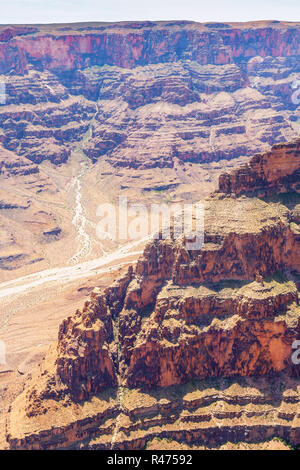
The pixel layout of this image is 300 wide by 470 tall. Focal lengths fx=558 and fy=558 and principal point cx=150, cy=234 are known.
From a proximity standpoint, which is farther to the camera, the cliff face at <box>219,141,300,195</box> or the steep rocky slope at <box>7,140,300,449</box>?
the cliff face at <box>219,141,300,195</box>

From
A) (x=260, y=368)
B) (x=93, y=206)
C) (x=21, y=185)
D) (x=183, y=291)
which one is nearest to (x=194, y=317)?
(x=183, y=291)

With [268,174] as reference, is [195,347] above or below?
below

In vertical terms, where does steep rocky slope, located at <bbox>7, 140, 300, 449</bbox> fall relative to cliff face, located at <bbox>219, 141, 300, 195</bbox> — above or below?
below

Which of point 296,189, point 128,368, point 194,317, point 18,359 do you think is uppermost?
point 296,189

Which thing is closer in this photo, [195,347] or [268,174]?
[195,347]

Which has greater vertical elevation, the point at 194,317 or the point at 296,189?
the point at 296,189
